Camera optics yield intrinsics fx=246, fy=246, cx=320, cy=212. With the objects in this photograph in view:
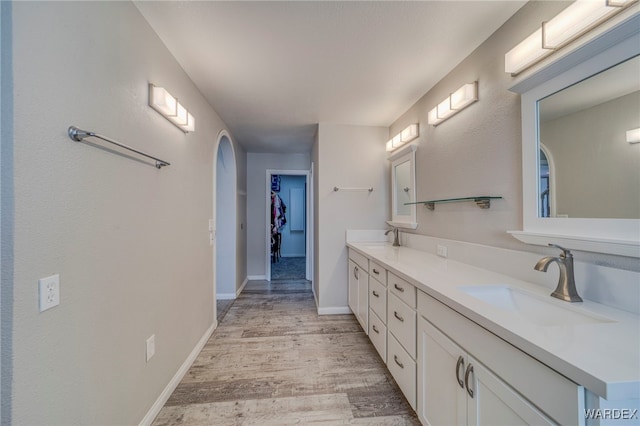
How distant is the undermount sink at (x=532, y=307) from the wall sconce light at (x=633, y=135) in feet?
2.14

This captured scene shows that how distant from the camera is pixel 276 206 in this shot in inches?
228

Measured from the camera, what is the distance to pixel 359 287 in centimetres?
249

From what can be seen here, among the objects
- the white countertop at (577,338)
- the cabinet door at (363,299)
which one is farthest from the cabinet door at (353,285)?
the white countertop at (577,338)

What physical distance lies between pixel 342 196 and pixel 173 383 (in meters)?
2.31

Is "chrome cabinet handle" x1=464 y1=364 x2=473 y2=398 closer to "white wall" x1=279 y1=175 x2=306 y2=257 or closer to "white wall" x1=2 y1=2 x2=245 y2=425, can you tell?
"white wall" x1=2 y1=2 x2=245 y2=425

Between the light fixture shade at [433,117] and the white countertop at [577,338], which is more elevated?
the light fixture shade at [433,117]

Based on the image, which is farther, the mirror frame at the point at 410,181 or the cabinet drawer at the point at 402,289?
the mirror frame at the point at 410,181

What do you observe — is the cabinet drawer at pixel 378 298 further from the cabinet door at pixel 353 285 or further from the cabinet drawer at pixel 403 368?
the cabinet door at pixel 353 285

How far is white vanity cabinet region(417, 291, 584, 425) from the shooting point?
26.0 inches

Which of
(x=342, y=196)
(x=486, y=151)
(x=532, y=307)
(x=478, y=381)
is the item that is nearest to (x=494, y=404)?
(x=478, y=381)

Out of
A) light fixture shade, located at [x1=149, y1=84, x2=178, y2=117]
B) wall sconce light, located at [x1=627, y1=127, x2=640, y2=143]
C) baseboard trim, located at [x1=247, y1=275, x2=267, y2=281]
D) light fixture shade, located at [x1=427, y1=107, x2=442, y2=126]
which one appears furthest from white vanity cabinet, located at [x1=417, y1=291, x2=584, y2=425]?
baseboard trim, located at [x1=247, y1=275, x2=267, y2=281]

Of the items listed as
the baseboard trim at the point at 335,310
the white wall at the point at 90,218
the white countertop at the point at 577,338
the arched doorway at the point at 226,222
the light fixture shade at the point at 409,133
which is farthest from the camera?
the arched doorway at the point at 226,222

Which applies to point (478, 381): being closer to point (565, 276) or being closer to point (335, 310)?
point (565, 276)

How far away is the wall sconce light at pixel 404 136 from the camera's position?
7.97ft
